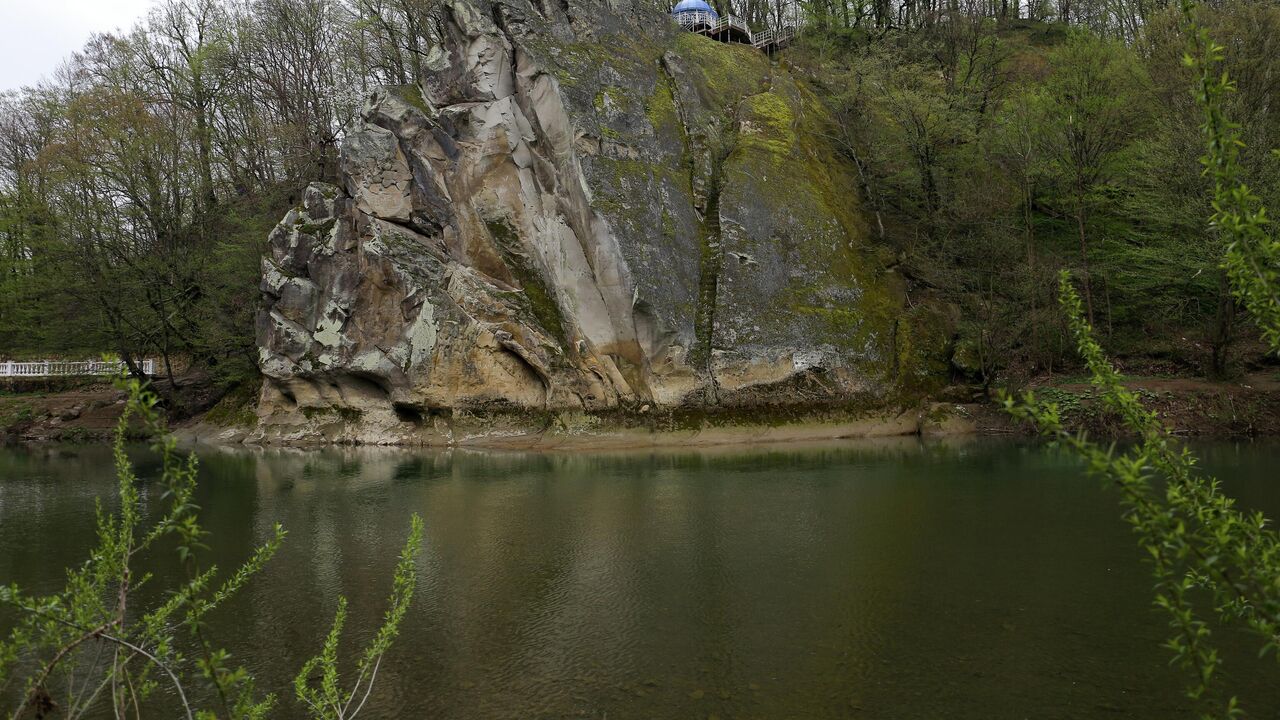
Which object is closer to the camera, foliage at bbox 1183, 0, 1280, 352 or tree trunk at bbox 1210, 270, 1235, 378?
foliage at bbox 1183, 0, 1280, 352

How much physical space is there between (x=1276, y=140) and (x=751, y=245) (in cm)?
1812

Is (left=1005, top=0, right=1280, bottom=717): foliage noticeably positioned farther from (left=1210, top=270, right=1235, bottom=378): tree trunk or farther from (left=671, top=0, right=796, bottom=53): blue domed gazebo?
(left=671, top=0, right=796, bottom=53): blue domed gazebo

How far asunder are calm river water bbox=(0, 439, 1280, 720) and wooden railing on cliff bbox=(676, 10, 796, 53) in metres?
29.5

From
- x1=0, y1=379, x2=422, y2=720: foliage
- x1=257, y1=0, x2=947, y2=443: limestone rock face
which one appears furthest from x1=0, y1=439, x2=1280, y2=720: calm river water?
x1=257, y1=0, x2=947, y2=443: limestone rock face

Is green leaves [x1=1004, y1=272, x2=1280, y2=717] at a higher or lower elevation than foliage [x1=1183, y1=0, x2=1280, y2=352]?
lower

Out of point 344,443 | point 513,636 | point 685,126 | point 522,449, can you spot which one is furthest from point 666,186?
point 513,636

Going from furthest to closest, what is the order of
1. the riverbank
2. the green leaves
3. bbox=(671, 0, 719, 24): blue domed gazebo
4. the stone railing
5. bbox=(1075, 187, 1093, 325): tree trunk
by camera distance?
bbox=(671, 0, 719, 24): blue domed gazebo < the stone railing < bbox=(1075, 187, 1093, 325): tree trunk < the riverbank < the green leaves

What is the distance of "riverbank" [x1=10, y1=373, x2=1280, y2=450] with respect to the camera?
76.8ft

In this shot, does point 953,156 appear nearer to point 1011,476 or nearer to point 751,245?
point 751,245

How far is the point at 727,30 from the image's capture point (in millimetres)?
40125

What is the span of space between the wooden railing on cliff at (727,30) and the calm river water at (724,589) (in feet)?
96.7

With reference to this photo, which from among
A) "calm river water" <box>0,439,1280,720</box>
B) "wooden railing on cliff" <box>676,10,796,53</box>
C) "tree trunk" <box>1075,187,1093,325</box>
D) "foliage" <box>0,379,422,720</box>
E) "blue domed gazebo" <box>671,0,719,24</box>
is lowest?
"calm river water" <box>0,439,1280,720</box>

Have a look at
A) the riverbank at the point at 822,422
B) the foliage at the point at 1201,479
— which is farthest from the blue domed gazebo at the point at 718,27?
the foliage at the point at 1201,479

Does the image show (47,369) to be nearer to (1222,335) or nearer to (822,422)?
(822,422)
